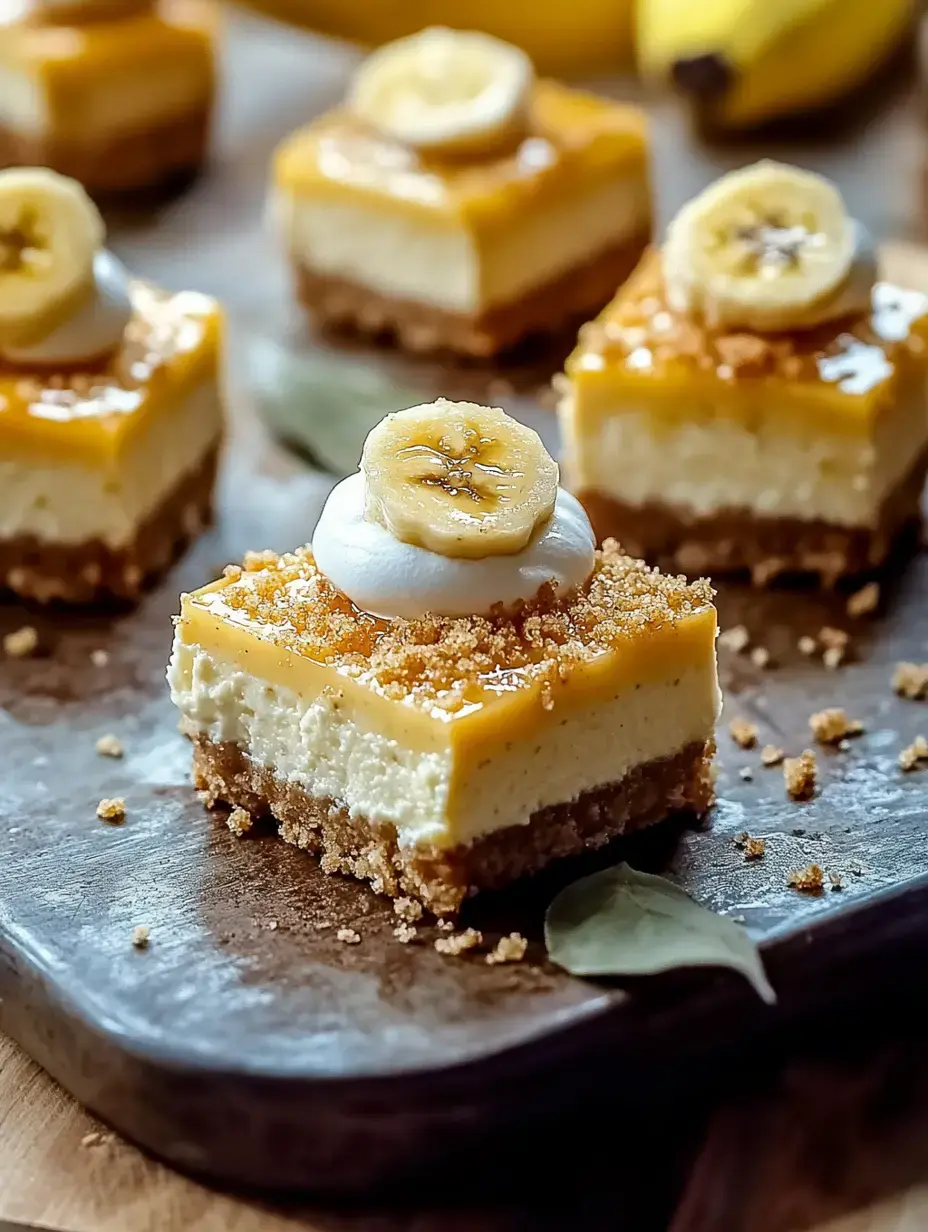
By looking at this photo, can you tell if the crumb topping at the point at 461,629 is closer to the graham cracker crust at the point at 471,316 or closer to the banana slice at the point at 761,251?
the banana slice at the point at 761,251

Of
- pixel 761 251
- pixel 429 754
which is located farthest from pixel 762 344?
pixel 429 754

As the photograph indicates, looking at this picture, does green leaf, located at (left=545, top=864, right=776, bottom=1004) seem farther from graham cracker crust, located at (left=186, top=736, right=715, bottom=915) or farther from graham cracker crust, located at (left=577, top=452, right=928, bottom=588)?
graham cracker crust, located at (left=577, top=452, right=928, bottom=588)

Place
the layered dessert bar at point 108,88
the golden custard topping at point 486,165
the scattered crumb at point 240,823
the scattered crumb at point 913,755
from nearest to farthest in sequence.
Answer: the scattered crumb at point 240,823
the scattered crumb at point 913,755
the golden custard topping at point 486,165
the layered dessert bar at point 108,88

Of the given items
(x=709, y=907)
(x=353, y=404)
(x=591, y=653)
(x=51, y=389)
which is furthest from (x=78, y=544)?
(x=709, y=907)

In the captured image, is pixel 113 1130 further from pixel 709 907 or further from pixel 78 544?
pixel 78 544

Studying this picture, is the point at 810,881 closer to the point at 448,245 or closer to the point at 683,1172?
the point at 683,1172

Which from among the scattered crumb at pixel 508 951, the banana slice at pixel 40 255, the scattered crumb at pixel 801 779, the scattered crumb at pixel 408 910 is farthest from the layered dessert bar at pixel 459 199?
the scattered crumb at pixel 508 951
